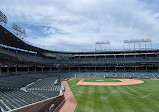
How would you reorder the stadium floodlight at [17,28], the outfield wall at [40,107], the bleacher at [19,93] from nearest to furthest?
the outfield wall at [40,107] → the bleacher at [19,93] → the stadium floodlight at [17,28]

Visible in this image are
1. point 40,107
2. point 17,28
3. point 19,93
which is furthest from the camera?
point 17,28

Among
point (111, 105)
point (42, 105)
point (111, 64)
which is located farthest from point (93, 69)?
point (42, 105)

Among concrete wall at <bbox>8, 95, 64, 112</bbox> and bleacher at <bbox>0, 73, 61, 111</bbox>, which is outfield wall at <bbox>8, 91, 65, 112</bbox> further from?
bleacher at <bbox>0, 73, 61, 111</bbox>

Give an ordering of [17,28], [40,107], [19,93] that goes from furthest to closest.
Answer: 1. [17,28]
2. [19,93]
3. [40,107]

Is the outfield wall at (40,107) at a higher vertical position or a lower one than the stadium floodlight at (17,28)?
lower

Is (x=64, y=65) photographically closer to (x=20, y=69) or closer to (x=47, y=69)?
(x=47, y=69)

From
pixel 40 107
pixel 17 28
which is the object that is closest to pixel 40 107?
pixel 40 107

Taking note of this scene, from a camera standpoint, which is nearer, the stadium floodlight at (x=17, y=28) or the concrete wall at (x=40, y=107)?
the concrete wall at (x=40, y=107)

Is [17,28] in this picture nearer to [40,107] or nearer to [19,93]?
[19,93]

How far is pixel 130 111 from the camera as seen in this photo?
14305 mm

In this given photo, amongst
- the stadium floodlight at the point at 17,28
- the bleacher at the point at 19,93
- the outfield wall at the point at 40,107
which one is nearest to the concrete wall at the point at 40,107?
the outfield wall at the point at 40,107

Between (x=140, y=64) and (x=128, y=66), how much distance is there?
234 inches

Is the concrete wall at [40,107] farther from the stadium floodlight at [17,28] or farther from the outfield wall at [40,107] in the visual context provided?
the stadium floodlight at [17,28]

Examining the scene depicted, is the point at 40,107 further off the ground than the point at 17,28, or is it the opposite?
the point at 17,28
